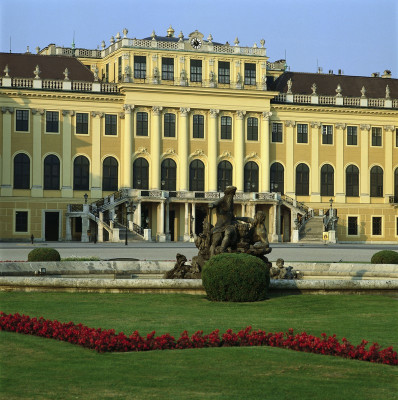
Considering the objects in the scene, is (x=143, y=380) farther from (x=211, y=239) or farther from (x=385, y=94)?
(x=385, y=94)

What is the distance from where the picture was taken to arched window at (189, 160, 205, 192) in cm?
7361

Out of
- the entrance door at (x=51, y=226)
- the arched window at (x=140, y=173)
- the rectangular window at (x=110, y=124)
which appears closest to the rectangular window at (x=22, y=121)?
the rectangular window at (x=110, y=124)

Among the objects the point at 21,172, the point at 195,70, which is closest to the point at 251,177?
the point at 195,70

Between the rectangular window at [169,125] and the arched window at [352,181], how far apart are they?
13.5 metres

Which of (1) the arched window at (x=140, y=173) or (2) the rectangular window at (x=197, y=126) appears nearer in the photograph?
(1) the arched window at (x=140, y=173)

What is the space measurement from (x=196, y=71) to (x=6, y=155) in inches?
586

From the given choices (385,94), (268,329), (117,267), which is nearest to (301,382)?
(268,329)

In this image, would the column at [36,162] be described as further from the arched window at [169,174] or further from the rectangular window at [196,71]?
the rectangular window at [196,71]

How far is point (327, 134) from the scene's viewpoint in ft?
254

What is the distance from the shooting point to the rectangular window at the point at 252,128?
75.2m

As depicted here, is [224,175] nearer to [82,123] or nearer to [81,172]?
[81,172]

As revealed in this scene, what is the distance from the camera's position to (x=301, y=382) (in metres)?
12.2

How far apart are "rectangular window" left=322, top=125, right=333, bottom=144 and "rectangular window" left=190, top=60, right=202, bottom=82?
1018 centimetres

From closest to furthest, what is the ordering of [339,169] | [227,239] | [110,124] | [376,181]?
[227,239]
[110,124]
[339,169]
[376,181]
